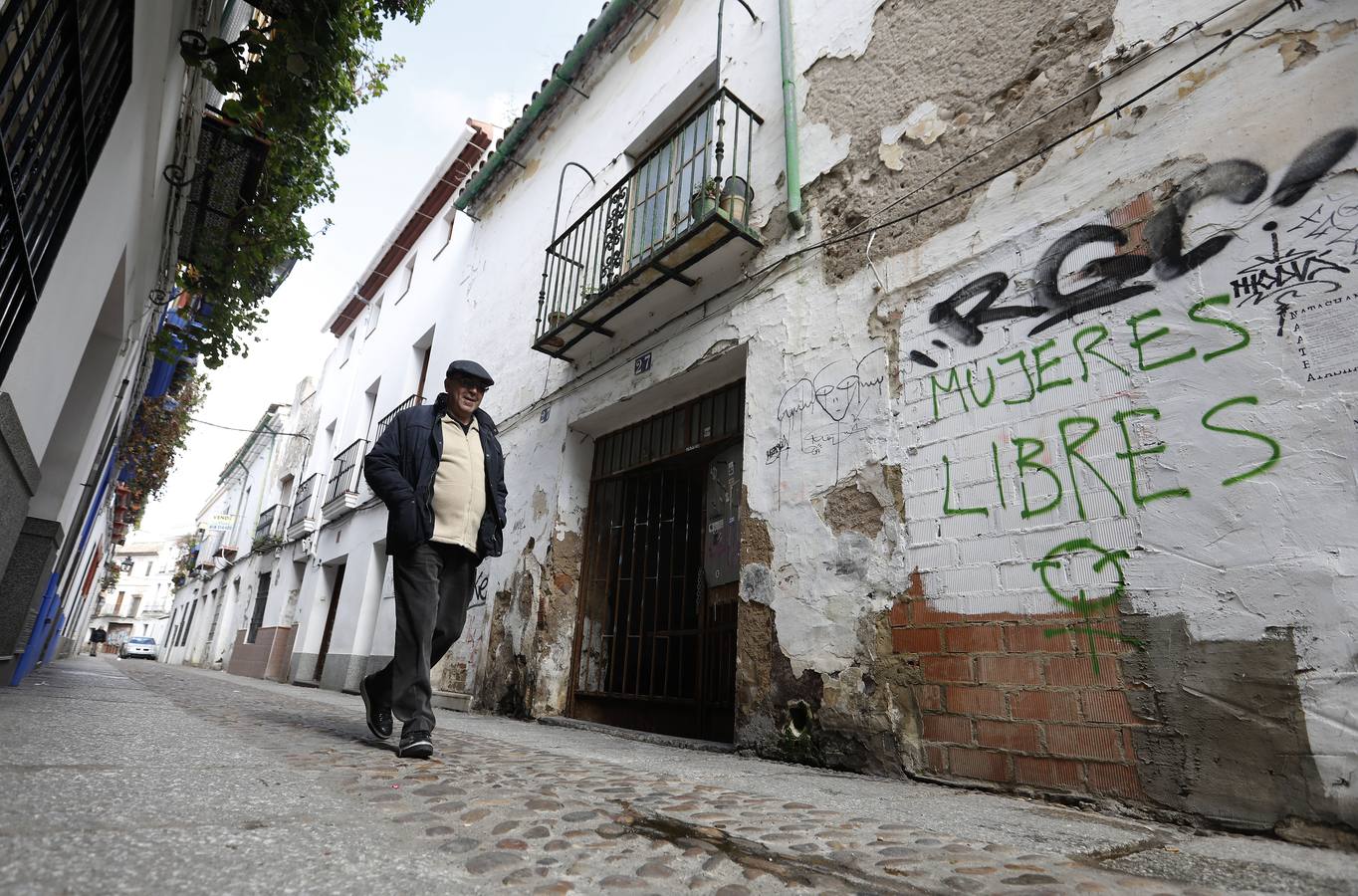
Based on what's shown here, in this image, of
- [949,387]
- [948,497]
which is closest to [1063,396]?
[949,387]

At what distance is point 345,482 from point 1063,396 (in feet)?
36.2

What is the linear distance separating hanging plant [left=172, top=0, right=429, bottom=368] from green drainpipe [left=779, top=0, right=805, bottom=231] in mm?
2293

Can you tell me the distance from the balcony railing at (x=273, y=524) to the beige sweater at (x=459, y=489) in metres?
13.6

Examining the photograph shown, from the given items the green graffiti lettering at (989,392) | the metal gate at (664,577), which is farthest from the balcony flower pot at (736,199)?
the green graffiti lettering at (989,392)

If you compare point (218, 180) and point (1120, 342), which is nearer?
point (1120, 342)

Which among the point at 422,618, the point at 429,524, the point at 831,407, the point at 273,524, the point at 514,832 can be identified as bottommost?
the point at 514,832

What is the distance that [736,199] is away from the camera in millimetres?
4805

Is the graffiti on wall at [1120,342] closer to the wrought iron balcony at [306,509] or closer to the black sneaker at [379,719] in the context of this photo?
the black sneaker at [379,719]

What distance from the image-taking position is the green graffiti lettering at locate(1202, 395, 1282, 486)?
91.4 inches

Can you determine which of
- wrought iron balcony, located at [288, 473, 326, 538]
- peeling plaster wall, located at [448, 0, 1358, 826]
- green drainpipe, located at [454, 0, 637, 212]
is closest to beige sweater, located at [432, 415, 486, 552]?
peeling plaster wall, located at [448, 0, 1358, 826]

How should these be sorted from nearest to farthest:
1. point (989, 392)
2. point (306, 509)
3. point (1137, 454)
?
point (1137, 454) → point (989, 392) → point (306, 509)

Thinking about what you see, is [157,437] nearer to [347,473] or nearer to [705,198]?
[347,473]

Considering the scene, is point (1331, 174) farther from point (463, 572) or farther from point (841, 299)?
point (463, 572)

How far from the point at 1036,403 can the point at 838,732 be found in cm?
170
